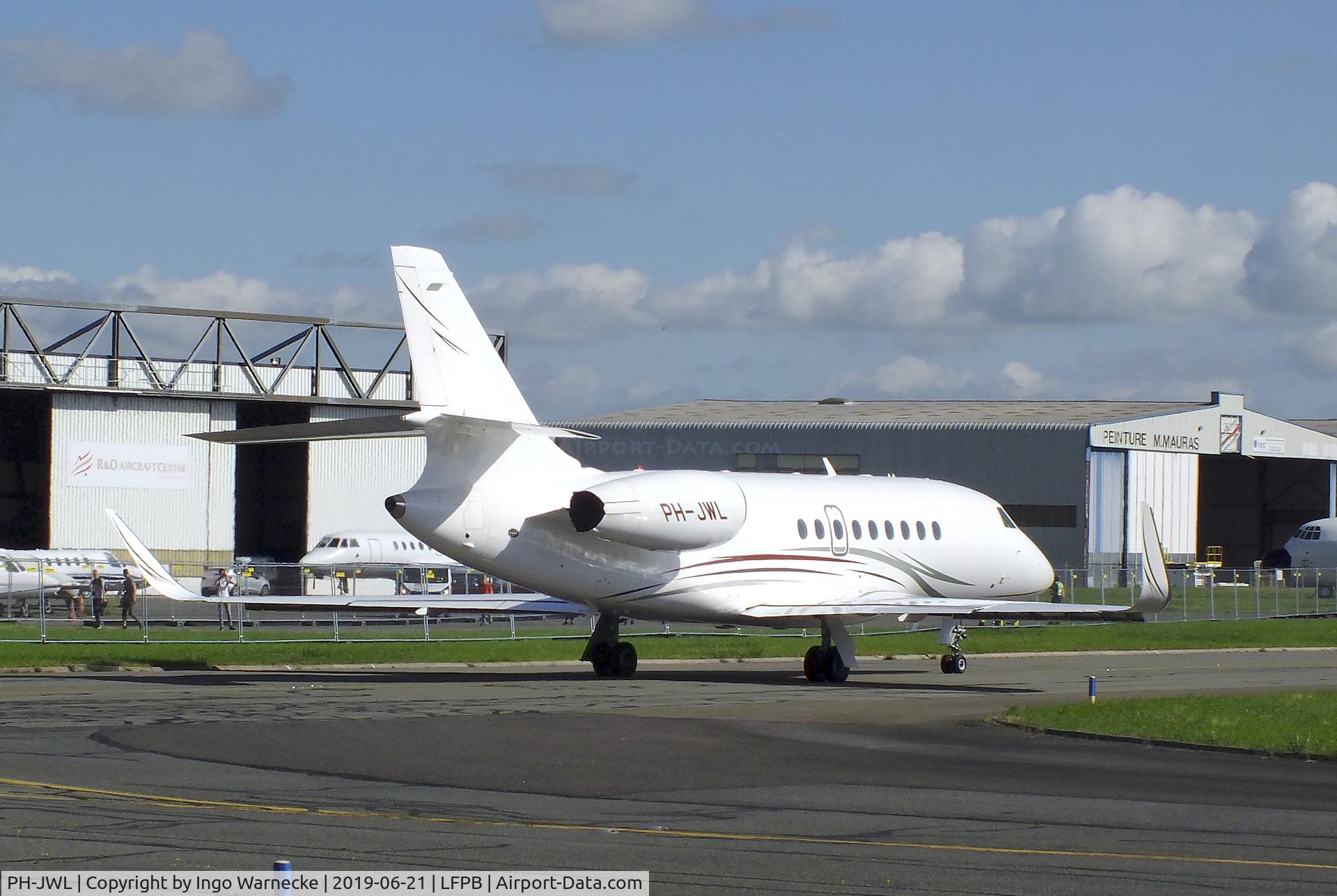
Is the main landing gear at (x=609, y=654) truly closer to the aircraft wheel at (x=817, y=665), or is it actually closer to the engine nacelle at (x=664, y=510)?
the engine nacelle at (x=664, y=510)

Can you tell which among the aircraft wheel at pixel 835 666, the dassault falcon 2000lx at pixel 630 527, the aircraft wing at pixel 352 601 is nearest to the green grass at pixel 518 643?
the aircraft wing at pixel 352 601

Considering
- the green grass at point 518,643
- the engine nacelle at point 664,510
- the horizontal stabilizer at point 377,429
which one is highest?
the horizontal stabilizer at point 377,429

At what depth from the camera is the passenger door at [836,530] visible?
98.3 feet

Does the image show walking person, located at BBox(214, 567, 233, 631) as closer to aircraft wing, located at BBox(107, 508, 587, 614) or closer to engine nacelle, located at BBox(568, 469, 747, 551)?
aircraft wing, located at BBox(107, 508, 587, 614)

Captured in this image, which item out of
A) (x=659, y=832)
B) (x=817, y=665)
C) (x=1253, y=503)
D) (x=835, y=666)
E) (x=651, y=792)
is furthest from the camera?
(x=1253, y=503)

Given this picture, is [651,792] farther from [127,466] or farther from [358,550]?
[358,550]

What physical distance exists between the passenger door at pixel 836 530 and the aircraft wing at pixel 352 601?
4430mm

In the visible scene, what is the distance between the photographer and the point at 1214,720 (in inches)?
802

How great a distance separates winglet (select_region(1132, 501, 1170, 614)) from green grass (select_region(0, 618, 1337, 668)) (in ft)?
33.0

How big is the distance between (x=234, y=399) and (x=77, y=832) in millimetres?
55320

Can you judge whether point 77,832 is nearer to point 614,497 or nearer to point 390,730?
point 390,730

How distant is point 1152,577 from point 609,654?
881 centimetres

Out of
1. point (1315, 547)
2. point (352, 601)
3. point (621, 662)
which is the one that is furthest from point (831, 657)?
point (1315, 547)

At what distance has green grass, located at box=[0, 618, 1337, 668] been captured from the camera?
3278cm
